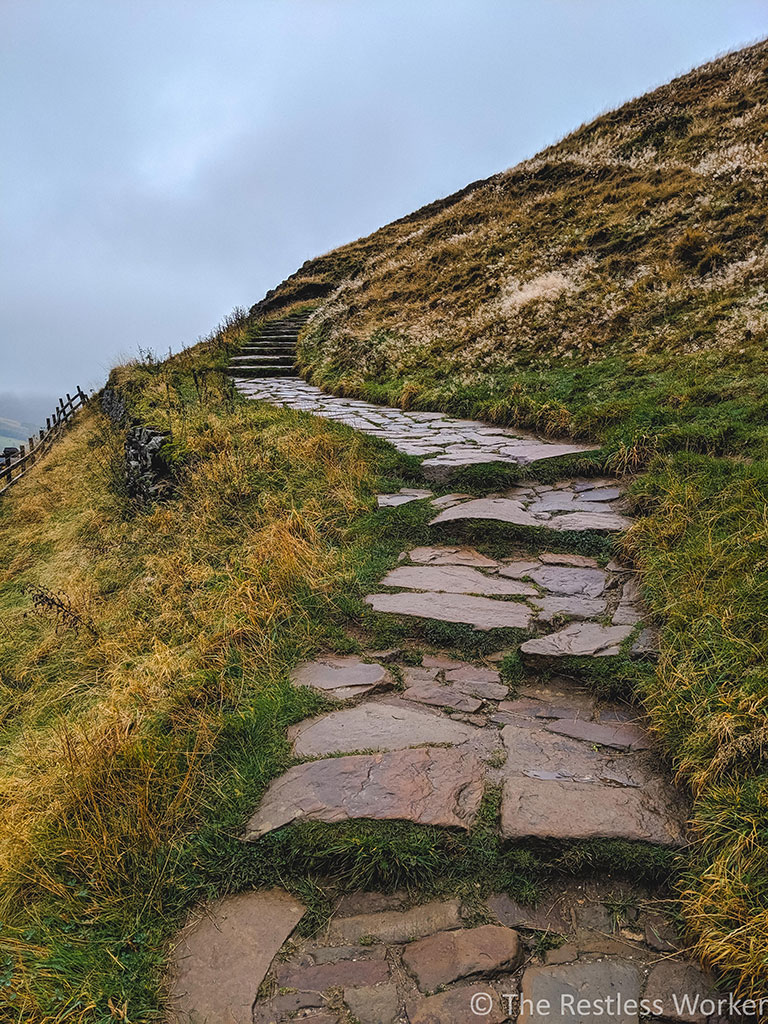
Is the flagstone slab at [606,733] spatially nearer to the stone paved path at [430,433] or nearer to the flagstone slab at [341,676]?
the flagstone slab at [341,676]

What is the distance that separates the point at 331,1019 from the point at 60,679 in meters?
3.43

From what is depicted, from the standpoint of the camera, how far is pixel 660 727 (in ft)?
8.20

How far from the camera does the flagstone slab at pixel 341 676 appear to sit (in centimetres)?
304

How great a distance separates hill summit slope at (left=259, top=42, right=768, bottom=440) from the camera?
28.9 feet

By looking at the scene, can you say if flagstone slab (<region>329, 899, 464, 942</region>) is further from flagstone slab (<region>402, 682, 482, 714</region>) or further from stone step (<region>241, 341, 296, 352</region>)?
stone step (<region>241, 341, 296, 352</region>)

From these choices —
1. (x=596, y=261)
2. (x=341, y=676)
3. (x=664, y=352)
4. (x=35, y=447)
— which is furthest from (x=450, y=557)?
(x=35, y=447)

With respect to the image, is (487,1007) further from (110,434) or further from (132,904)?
(110,434)


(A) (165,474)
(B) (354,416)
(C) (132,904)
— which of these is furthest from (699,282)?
(C) (132,904)

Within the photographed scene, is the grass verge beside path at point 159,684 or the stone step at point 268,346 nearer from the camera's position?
the grass verge beside path at point 159,684

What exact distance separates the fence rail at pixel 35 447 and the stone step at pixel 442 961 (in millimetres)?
14816

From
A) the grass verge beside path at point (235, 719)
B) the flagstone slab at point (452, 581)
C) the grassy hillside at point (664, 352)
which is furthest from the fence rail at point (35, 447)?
the flagstone slab at point (452, 581)

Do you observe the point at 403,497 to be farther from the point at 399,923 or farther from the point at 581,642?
the point at 399,923

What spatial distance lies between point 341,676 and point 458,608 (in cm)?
88

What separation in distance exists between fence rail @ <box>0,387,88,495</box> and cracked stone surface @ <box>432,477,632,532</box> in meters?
13.2
